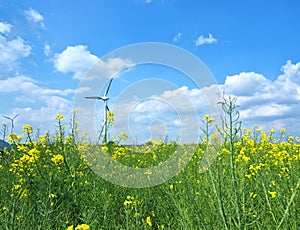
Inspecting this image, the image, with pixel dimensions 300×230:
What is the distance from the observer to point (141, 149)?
29.3 feet

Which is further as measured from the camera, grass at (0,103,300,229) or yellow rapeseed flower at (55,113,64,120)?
yellow rapeseed flower at (55,113,64,120)

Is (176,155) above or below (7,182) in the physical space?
above

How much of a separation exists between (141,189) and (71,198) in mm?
1152

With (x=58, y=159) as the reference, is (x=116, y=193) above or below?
below

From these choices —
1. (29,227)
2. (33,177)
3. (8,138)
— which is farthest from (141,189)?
(8,138)

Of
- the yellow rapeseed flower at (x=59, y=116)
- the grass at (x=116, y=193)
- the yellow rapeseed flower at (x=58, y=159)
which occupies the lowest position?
the grass at (x=116, y=193)

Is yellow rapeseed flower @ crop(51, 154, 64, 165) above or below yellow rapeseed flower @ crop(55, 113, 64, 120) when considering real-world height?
below

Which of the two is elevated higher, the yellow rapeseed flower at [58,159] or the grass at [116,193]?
the yellow rapeseed flower at [58,159]

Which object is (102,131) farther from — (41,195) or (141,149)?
(141,149)

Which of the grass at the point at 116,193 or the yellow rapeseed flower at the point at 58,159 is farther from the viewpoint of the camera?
the yellow rapeseed flower at the point at 58,159

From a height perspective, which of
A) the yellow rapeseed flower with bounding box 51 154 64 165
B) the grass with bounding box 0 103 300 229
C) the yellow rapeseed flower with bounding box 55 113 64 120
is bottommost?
the grass with bounding box 0 103 300 229

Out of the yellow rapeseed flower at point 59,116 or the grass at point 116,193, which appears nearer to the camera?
the grass at point 116,193

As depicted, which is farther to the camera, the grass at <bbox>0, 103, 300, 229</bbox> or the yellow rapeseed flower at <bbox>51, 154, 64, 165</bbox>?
the yellow rapeseed flower at <bbox>51, 154, 64, 165</bbox>

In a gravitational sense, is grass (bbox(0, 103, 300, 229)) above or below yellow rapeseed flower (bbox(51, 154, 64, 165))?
below
